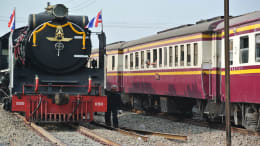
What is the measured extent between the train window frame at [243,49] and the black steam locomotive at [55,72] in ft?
13.0

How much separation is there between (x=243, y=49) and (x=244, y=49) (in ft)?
0.21

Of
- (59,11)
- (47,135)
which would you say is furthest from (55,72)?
(47,135)

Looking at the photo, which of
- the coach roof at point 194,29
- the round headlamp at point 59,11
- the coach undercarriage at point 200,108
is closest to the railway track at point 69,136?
the round headlamp at point 59,11

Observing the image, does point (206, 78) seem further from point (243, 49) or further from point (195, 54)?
point (243, 49)

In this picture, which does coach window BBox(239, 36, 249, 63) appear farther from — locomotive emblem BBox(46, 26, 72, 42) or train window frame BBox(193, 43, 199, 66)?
locomotive emblem BBox(46, 26, 72, 42)

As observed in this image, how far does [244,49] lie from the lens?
484 inches

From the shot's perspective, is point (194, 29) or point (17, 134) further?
point (194, 29)

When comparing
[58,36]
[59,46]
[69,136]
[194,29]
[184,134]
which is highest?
[194,29]

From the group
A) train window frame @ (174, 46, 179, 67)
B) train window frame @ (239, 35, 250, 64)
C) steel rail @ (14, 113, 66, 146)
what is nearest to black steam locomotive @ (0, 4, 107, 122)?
steel rail @ (14, 113, 66, 146)

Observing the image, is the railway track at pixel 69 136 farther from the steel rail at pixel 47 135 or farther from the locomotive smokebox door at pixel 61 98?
the locomotive smokebox door at pixel 61 98

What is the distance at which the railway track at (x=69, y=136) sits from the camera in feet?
31.8

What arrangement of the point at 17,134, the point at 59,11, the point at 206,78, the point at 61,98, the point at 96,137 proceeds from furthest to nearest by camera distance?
the point at 206,78
the point at 59,11
the point at 61,98
the point at 17,134
the point at 96,137

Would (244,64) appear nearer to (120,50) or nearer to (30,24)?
(30,24)

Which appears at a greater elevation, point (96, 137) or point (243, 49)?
point (243, 49)
